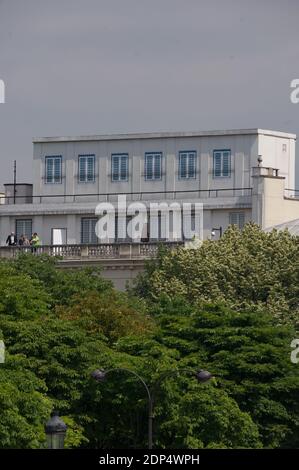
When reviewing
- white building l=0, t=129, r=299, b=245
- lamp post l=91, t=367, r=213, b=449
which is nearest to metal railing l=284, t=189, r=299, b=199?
white building l=0, t=129, r=299, b=245

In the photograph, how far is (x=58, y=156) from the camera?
6550 inches

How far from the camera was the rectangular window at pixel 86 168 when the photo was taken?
16575 cm

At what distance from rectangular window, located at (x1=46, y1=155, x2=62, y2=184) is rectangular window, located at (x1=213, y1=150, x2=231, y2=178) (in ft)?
30.1

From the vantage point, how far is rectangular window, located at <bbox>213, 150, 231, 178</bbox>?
162m

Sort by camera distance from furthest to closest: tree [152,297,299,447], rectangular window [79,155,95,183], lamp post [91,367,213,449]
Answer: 1. rectangular window [79,155,95,183]
2. tree [152,297,299,447]
3. lamp post [91,367,213,449]

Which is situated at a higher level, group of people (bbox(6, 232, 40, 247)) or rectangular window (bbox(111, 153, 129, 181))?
rectangular window (bbox(111, 153, 129, 181))

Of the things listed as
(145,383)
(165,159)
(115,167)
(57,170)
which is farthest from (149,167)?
(145,383)

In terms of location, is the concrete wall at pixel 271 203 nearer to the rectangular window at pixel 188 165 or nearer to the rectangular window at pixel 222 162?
the rectangular window at pixel 222 162

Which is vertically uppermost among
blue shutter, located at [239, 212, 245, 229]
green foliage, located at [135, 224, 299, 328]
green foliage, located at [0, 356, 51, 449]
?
blue shutter, located at [239, 212, 245, 229]

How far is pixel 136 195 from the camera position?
16138cm

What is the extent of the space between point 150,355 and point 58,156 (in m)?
69.9

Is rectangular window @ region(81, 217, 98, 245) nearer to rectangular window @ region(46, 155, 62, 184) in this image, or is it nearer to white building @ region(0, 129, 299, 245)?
white building @ region(0, 129, 299, 245)

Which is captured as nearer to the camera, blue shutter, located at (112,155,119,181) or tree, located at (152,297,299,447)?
A: tree, located at (152,297,299,447)
